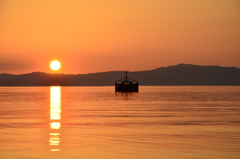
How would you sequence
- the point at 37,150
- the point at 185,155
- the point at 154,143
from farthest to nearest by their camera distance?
the point at 154,143 < the point at 37,150 < the point at 185,155

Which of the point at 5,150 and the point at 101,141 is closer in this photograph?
the point at 5,150

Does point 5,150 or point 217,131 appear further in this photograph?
point 217,131

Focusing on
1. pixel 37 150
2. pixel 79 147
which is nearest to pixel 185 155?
pixel 79 147

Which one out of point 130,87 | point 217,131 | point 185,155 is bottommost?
point 185,155

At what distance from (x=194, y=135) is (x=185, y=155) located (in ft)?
24.2

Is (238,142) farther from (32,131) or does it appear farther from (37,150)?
(32,131)

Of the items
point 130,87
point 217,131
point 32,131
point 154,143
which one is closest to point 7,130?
point 32,131

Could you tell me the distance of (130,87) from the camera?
479 ft

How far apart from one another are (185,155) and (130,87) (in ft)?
412

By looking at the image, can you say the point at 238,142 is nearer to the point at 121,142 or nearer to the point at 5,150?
the point at 121,142

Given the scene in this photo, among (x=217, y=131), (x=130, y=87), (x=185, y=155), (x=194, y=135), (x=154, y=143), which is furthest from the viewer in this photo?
(x=130, y=87)

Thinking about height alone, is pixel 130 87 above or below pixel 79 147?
above

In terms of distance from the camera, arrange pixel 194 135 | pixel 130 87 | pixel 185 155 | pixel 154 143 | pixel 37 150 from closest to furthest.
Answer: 1. pixel 185 155
2. pixel 37 150
3. pixel 154 143
4. pixel 194 135
5. pixel 130 87

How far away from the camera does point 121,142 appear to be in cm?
2427
